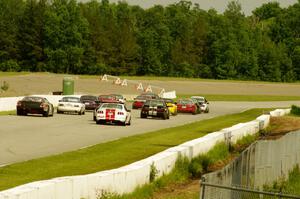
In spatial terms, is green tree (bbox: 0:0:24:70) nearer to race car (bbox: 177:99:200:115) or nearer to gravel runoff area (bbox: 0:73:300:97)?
gravel runoff area (bbox: 0:73:300:97)

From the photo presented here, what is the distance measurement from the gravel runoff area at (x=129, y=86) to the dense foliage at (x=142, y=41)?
1316 inches

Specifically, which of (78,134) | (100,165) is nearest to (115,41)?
(78,134)

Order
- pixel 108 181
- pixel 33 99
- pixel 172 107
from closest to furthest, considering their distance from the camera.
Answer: pixel 108 181, pixel 33 99, pixel 172 107

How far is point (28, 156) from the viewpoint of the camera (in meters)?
21.8

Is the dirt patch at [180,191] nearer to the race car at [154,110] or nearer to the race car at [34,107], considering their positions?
the race car at [34,107]

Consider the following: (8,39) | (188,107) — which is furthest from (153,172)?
(8,39)

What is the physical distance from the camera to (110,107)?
3869 cm

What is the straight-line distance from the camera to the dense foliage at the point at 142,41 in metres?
144

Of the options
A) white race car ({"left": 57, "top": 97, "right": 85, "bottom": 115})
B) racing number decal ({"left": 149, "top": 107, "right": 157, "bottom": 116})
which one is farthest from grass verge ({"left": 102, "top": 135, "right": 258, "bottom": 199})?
white race car ({"left": 57, "top": 97, "right": 85, "bottom": 115})

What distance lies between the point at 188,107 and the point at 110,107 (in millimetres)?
19313

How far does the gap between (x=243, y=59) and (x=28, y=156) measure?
147850 mm

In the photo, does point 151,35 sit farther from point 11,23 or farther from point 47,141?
point 47,141

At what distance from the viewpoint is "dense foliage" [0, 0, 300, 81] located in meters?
144

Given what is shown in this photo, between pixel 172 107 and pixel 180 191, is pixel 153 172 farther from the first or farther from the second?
pixel 172 107
